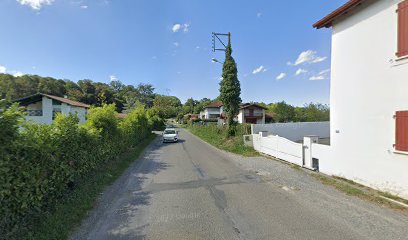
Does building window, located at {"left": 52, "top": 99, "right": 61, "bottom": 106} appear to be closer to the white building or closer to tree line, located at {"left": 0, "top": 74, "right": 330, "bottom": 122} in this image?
tree line, located at {"left": 0, "top": 74, "right": 330, "bottom": 122}

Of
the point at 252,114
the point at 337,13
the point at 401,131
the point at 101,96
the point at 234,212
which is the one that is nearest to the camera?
the point at 234,212

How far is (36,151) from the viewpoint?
4035 millimetres

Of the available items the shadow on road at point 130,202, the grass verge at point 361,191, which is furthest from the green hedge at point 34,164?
the grass verge at point 361,191

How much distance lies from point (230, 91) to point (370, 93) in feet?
41.6

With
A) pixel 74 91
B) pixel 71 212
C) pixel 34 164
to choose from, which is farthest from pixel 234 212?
pixel 74 91

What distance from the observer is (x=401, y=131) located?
5.62 m

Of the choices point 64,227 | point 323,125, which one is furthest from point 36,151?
point 323,125

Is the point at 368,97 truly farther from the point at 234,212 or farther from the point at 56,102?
the point at 56,102

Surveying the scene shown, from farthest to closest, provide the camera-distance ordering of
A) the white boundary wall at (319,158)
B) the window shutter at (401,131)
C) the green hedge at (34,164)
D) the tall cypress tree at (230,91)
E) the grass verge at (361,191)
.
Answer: the tall cypress tree at (230,91) → the white boundary wall at (319,158) → the window shutter at (401,131) → the grass verge at (361,191) → the green hedge at (34,164)

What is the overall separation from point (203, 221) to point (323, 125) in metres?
22.5

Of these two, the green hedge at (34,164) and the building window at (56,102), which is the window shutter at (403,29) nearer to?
the green hedge at (34,164)

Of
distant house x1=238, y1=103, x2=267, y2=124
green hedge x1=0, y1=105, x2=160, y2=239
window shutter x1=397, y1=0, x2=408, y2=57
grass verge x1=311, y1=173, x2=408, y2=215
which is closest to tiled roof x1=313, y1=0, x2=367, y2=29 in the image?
window shutter x1=397, y1=0, x2=408, y2=57

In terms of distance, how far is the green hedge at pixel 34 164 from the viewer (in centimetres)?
338

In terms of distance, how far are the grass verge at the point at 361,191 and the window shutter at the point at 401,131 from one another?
1.35 meters
